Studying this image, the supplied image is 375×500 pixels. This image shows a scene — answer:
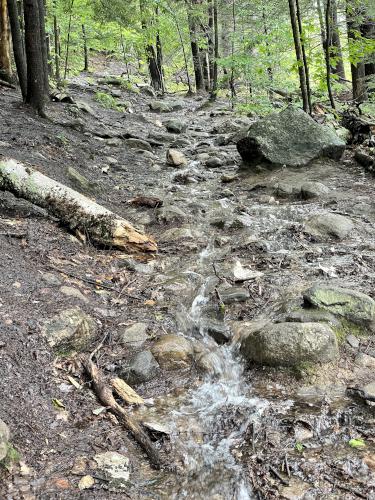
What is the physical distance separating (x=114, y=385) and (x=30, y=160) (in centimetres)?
505

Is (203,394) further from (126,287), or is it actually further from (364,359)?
(126,287)

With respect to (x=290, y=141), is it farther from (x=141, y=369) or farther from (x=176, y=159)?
(x=141, y=369)

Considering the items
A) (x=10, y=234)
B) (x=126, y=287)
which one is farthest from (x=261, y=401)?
(x=10, y=234)

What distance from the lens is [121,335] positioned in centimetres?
409

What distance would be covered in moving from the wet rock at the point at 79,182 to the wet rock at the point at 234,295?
3509 millimetres

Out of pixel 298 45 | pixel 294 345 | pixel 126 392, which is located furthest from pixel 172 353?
pixel 298 45

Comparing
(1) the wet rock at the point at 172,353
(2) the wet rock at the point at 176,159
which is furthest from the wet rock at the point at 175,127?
(1) the wet rock at the point at 172,353

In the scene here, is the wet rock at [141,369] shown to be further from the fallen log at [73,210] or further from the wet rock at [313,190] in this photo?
the wet rock at [313,190]

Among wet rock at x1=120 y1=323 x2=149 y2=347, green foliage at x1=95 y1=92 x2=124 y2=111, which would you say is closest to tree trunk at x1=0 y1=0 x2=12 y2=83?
green foliage at x1=95 y1=92 x2=124 y2=111

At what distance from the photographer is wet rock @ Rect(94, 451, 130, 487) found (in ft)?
8.51

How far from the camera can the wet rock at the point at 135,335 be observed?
401 cm

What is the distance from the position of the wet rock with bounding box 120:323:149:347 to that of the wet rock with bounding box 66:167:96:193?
3651 millimetres

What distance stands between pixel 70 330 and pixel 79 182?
4080 millimetres

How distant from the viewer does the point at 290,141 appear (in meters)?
9.31
